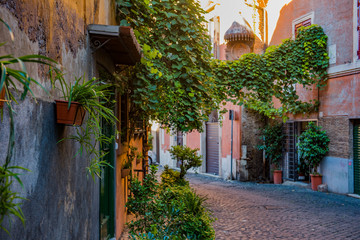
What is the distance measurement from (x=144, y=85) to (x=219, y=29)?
1352 centimetres

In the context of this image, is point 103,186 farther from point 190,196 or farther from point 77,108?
point 77,108

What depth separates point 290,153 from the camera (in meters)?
13.7

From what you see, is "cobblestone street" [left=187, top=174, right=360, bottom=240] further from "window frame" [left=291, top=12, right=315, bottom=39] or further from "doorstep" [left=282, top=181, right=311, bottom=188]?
"window frame" [left=291, top=12, right=315, bottom=39]

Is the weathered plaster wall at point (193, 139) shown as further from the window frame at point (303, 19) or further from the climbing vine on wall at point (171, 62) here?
the climbing vine on wall at point (171, 62)

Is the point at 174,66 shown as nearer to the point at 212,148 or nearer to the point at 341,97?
the point at 341,97

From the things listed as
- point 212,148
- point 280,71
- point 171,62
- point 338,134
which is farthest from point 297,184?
point 171,62

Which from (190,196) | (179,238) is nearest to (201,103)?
(190,196)

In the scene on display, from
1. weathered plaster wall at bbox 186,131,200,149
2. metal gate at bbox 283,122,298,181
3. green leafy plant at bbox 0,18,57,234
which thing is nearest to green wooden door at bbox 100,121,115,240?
green leafy plant at bbox 0,18,57,234

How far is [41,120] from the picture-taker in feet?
6.46

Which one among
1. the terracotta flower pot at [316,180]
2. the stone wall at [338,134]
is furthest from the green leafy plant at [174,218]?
the terracotta flower pot at [316,180]

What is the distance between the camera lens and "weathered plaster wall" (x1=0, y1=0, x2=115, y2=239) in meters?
1.67

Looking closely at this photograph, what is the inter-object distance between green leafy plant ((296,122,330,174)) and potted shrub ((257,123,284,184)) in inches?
88.1

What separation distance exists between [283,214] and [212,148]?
946cm

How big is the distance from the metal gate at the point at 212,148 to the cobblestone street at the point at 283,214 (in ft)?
16.0
